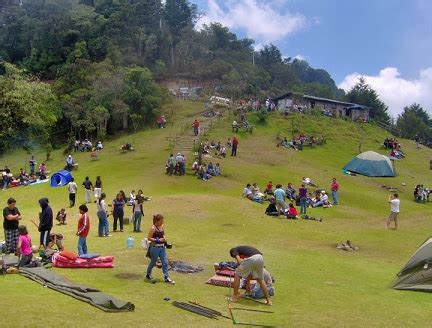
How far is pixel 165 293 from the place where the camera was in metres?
11.8

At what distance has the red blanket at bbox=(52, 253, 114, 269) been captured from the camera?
13664mm

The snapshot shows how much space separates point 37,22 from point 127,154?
145 ft

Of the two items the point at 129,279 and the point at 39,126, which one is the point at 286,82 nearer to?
the point at 39,126

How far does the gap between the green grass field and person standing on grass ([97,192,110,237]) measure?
0.63 m

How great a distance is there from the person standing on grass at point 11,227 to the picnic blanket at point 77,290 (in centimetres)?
200

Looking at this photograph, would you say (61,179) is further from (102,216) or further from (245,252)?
(245,252)

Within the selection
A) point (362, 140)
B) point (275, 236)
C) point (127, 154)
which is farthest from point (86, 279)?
point (362, 140)

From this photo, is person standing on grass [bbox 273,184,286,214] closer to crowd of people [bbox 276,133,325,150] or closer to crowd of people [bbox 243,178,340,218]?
crowd of people [bbox 243,178,340,218]

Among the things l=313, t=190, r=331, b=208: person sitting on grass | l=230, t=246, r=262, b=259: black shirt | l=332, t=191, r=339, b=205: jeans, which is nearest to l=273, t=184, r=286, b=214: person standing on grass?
l=313, t=190, r=331, b=208: person sitting on grass

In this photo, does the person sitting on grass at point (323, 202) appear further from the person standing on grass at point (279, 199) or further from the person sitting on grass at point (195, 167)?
the person sitting on grass at point (195, 167)

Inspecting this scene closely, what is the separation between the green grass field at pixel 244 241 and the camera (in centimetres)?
1050

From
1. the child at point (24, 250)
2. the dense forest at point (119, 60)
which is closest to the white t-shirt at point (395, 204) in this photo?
the child at point (24, 250)

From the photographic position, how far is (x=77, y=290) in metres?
10.9

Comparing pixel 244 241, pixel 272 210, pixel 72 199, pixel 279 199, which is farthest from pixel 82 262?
pixel 279 199
